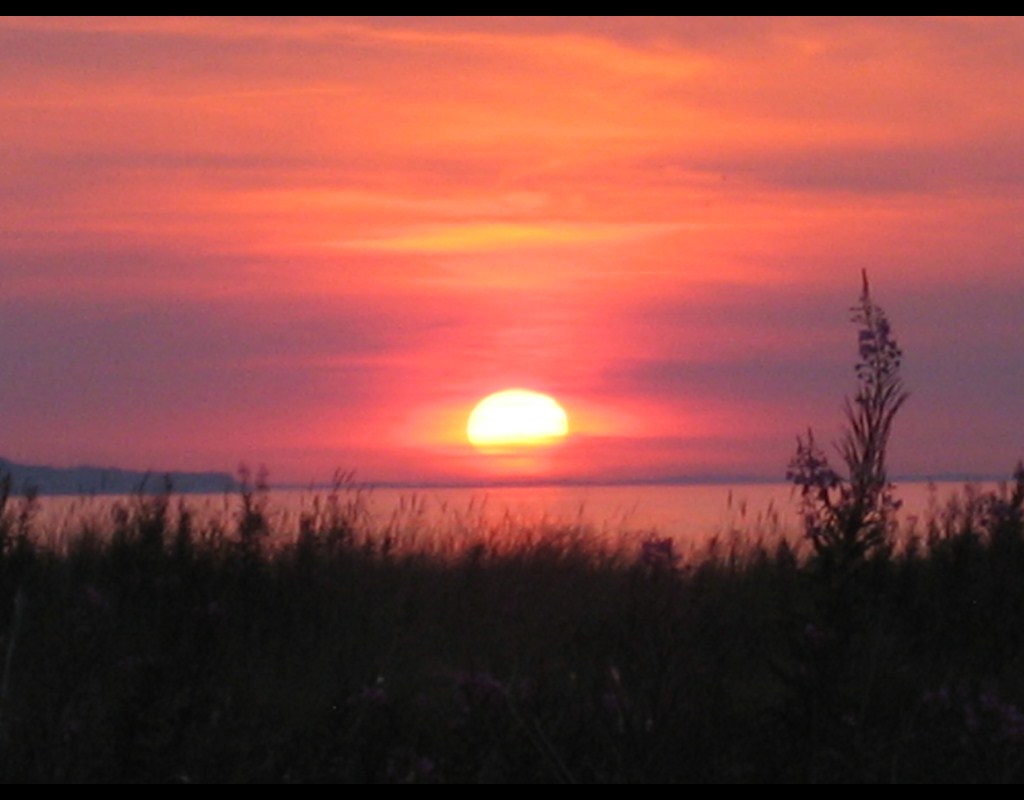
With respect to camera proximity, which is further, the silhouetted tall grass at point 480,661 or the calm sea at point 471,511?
the calm sea at point 471,511

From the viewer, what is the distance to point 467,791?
19.9 feet

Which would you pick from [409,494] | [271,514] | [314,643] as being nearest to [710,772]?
[314,643]

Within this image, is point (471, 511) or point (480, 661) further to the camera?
point (471, 511)

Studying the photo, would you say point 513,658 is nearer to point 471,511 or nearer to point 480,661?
point 480,661

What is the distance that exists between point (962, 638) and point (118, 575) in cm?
547

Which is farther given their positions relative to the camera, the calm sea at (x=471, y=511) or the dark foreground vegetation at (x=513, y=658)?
the calm sea at (x=471, y=511)

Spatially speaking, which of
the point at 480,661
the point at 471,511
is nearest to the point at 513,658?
the point at 480,661

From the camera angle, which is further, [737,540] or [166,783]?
[737,540]

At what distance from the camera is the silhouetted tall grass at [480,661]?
597cm

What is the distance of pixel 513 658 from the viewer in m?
8.76

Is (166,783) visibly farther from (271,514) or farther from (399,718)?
(271,514)

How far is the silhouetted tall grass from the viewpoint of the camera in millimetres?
5973

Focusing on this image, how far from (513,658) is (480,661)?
0.20m

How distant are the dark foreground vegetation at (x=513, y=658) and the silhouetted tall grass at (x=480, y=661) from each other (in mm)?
19
